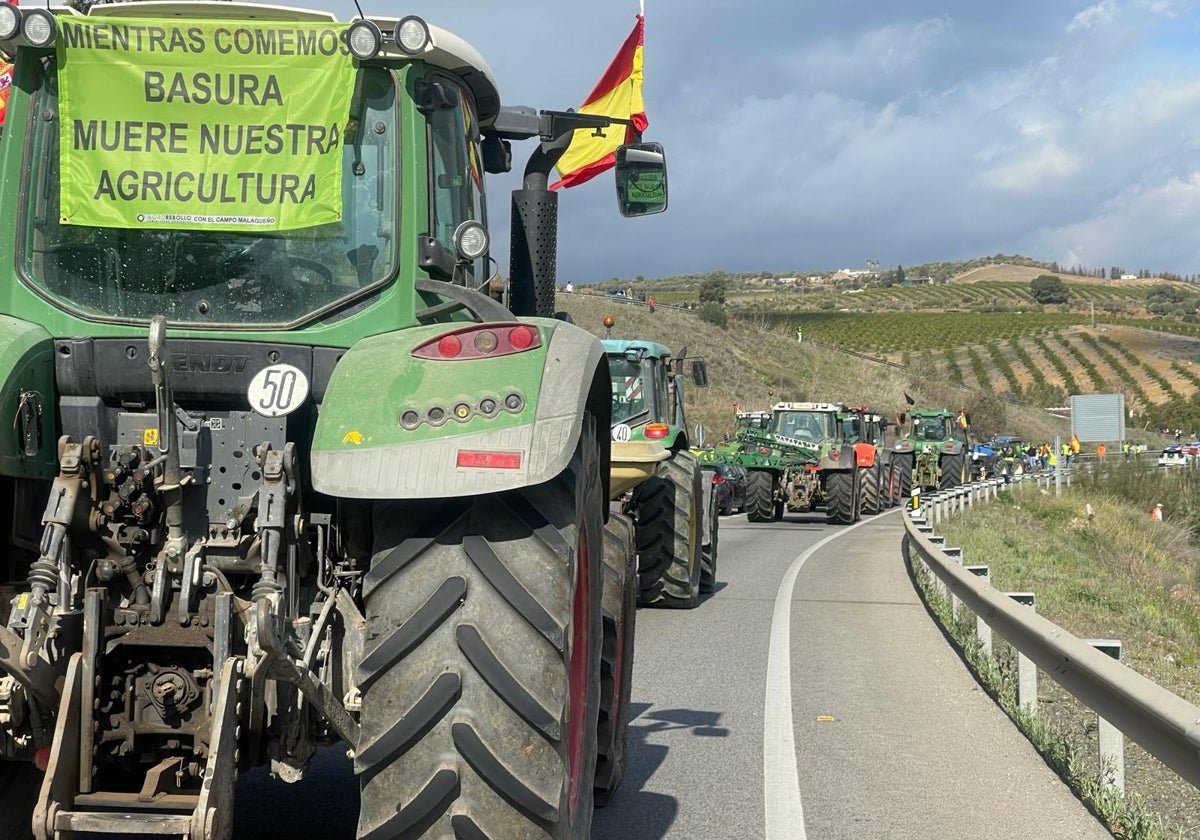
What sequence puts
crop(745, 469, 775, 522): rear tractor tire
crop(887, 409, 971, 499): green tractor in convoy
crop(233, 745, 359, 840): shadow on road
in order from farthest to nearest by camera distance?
crop(887, 409, 971, 499): green tractor in convoy < crop(745, 469, 775, 522): rear tractor tire < crop(233, 745, 359, 840): shadow on road

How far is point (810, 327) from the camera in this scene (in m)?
113

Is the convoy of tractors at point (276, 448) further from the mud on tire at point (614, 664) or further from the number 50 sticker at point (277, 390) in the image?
the mud on tire at point (614, 664)

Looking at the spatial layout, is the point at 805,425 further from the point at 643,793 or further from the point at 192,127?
the point at 192,127

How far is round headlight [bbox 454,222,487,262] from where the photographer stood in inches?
196

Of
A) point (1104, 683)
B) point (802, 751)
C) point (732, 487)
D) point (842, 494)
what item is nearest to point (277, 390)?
point (1104, 683)

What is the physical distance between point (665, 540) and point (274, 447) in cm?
984

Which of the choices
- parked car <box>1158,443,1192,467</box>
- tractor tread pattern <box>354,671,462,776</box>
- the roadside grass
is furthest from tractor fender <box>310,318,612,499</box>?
parked car <box>1158,443,1192,467</box>

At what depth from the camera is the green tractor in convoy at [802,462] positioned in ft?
98.9

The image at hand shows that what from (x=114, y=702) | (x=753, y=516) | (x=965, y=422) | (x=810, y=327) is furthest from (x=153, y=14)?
(x=810, y=327)

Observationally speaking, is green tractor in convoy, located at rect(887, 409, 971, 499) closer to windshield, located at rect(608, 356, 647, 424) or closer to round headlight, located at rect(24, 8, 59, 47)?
windshield, located at rect(608, 356, 647, 424)

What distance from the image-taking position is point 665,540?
14078 mm

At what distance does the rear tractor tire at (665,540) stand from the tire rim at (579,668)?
9.45 m

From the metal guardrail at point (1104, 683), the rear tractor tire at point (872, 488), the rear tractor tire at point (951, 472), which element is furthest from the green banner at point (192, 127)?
the rear tractor tire at point (951, 472)

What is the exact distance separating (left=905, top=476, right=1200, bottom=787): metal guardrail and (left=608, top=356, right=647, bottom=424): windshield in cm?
568
